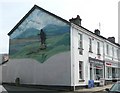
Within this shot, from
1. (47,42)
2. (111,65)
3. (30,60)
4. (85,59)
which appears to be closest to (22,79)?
(30,60)

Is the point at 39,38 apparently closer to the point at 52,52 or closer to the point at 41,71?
the point at 52,52

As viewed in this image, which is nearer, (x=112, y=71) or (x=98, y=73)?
(x=98, y=73)

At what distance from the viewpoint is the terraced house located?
27.6 metres

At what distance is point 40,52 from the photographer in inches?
1175

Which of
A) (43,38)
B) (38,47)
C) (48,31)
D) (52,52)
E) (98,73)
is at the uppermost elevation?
(48,31)

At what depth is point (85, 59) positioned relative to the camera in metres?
30.6

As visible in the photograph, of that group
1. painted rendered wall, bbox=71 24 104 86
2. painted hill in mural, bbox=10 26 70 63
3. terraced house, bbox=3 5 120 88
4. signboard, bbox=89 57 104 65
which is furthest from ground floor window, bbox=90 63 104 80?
painted hill in mural, bbox=10 26 70 63

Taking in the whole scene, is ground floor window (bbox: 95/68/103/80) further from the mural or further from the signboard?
the mural

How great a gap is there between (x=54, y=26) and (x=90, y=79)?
7.60m

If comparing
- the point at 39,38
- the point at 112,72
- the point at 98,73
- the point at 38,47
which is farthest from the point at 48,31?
the point at 112,72

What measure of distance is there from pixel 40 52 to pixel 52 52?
5.84 feet

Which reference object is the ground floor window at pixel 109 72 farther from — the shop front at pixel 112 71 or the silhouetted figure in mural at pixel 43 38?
the silhouetted figure in mural at pixel 43 38

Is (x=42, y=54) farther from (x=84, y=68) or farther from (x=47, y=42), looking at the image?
(x=84, y=68)

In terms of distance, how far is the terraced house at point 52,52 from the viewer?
2756 centimetres
